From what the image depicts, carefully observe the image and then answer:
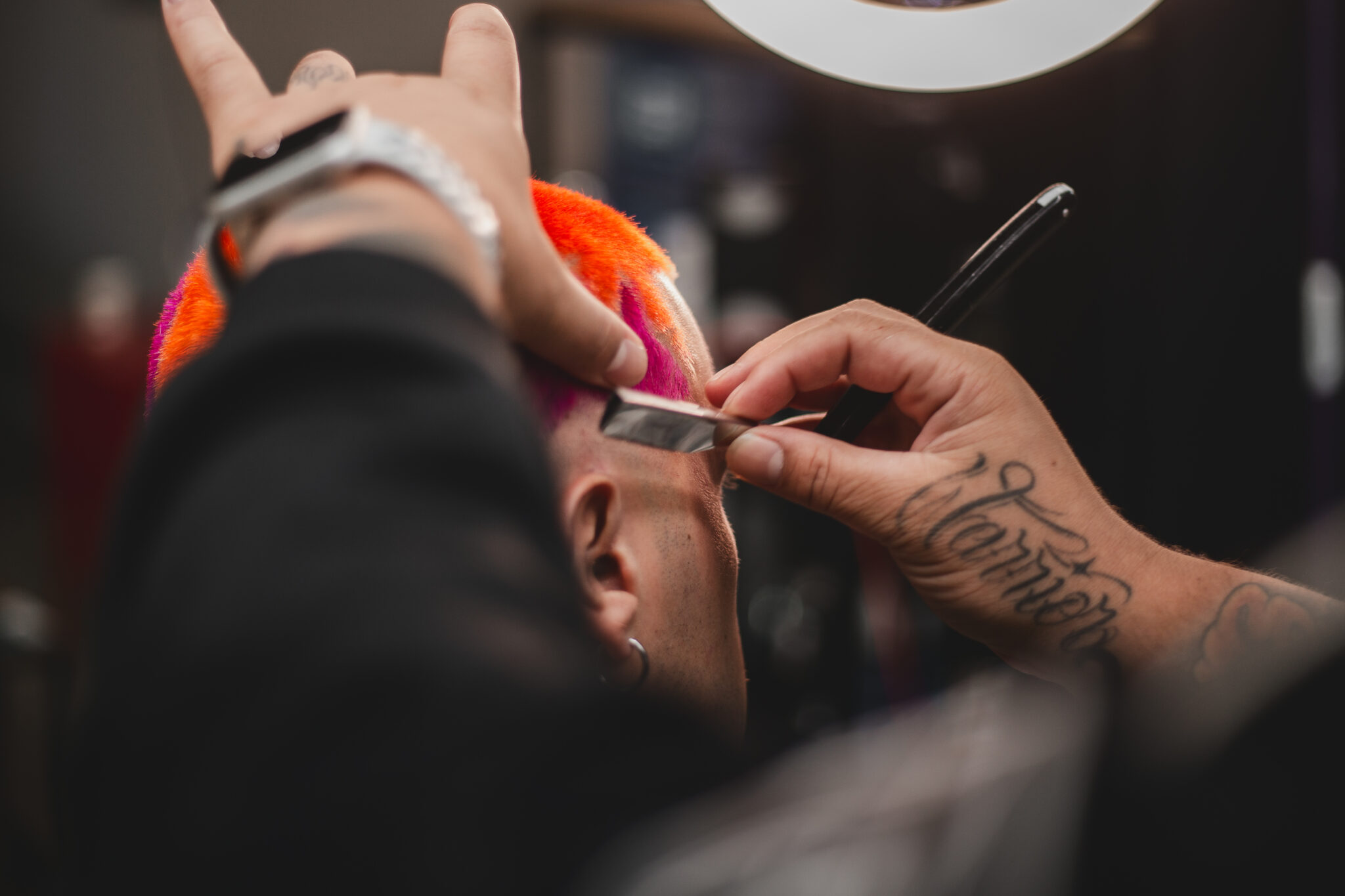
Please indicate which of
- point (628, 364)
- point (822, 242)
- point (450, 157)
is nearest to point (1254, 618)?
point (628, 364)

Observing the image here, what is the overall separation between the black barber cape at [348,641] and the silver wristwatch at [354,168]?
8cm

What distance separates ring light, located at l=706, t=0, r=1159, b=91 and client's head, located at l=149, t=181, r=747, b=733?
20cm

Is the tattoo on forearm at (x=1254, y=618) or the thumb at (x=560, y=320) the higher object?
the thumb at (x=560, y=320)

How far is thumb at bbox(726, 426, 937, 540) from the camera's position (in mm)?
695

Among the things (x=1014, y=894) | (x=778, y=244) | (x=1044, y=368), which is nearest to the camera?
(x=1014, y=894)

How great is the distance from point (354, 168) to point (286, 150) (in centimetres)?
5

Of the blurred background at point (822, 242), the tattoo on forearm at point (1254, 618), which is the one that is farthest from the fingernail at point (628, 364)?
the tattoo on forearm at point (1254, 618)

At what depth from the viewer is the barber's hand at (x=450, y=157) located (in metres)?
0.36

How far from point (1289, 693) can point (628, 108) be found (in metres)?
2.95

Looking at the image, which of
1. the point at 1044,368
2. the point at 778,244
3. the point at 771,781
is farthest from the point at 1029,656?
the point at 778,244

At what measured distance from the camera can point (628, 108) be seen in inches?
118

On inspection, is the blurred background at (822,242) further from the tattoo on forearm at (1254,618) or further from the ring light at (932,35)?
the ring light at (932,35)

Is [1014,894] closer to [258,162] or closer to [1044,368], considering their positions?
[258,162]

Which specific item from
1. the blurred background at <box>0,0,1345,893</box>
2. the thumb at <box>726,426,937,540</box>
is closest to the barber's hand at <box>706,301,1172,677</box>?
the thumb at <box>726,426,937,540</box>
